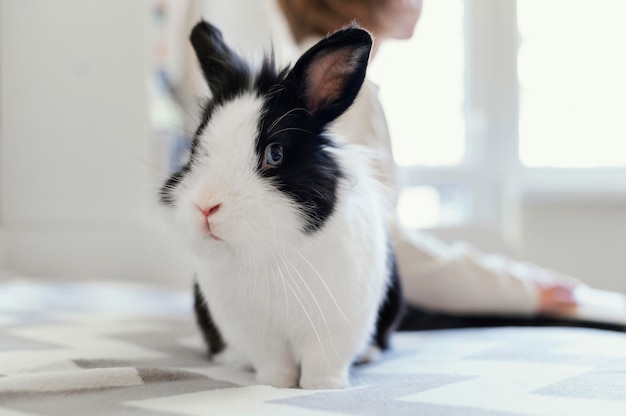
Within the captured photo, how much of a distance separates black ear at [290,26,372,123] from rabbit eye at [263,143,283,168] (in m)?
0.08

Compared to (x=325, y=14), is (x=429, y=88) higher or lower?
higher

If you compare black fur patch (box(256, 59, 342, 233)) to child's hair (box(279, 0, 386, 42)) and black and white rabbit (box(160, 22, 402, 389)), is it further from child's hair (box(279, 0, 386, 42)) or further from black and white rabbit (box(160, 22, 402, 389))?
child's hair (box(279, 0, 386, 42))

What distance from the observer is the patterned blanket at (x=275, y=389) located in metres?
0.71

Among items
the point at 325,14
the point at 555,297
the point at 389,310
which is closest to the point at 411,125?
the point at 555,297

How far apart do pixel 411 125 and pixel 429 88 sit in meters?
0.16

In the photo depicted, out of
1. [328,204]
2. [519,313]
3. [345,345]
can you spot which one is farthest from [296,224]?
[519,313]

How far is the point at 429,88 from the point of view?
2.96 meters

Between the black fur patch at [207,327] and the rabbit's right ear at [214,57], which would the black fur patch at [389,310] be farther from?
the rabbit's right ear at [214,57]

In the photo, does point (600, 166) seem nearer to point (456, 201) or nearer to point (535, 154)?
point (535, 154)

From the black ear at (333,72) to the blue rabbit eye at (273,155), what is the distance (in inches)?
3.0

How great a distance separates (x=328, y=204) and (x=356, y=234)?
0.28ft

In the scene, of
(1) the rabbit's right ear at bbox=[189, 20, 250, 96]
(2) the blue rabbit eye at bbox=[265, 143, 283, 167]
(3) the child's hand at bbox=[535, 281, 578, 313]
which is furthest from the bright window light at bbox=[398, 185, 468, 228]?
(2) the blue rabbit eye at bbox=[265, 143, 283, 167]

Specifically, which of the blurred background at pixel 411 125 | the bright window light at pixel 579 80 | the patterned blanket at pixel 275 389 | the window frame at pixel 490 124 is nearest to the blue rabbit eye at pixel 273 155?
the patterned blanket at pixel 275 389

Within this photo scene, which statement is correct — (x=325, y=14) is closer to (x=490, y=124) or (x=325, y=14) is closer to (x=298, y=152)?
(x=298, y=152)
